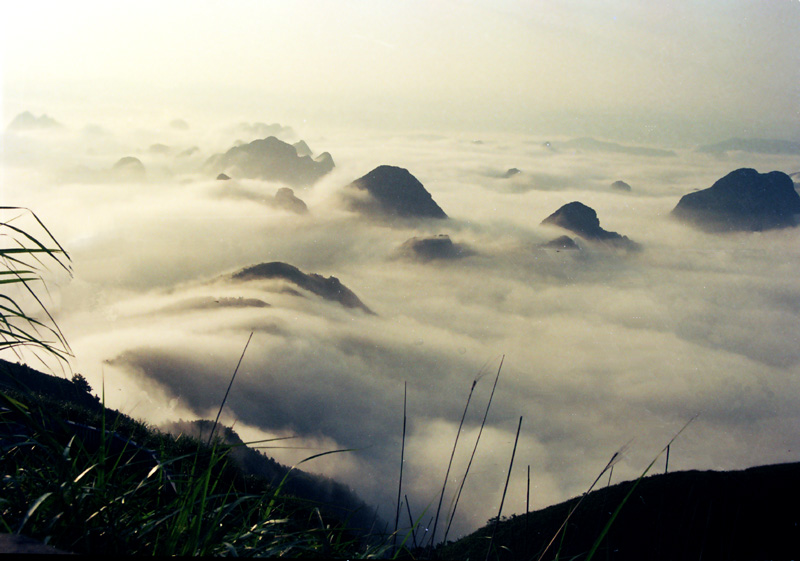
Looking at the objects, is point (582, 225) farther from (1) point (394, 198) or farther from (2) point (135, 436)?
(2) point (135, 436)

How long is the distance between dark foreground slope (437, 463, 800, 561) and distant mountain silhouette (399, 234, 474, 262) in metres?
12.8

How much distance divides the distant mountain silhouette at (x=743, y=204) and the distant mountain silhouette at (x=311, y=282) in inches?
465

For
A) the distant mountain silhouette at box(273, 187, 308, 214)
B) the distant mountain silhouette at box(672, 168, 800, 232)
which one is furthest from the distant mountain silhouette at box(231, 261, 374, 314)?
the distant mountain silhouette at box(672, 168, 800, 232)

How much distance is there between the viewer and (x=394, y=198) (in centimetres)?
1956

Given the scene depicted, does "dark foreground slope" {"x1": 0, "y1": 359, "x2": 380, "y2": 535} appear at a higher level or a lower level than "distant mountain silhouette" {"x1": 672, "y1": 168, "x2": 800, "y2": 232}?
lower

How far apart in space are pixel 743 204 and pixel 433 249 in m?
12.2

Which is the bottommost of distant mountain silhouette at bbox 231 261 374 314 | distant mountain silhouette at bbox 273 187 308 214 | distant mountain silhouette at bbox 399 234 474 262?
distant mountain silhouette at bbox 231 261 374 314

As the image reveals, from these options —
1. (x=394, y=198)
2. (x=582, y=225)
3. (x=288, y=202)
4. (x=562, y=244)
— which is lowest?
(x=562, y=244)

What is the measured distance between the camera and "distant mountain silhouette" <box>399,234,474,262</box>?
17984mm

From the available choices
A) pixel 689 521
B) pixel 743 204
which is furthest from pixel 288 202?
pixel 743 204

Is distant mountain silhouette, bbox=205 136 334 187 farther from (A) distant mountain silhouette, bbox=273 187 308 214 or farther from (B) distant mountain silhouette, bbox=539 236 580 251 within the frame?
(B) distant mountain silhouette, bbox=539 236 580 251

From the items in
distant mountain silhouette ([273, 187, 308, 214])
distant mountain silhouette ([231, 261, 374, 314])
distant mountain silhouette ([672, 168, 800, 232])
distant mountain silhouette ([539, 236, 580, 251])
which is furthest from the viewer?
distant mountain silhouette ([539, 236, 580, 251])

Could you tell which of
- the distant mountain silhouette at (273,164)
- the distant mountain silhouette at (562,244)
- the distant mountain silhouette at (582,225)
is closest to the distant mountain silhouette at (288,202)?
the distant mountain silhouette at (273,164)

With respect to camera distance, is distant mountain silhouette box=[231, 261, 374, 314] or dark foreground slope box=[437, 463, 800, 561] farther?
distant mountain silhouette box=[231, 261, 374, 314]
